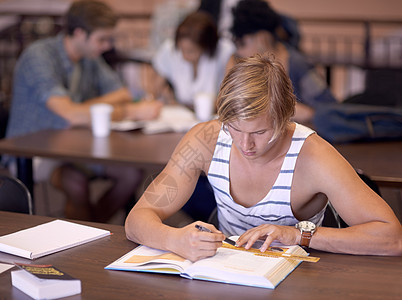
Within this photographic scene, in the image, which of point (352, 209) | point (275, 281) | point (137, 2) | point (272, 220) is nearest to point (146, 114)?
point (272, 220)

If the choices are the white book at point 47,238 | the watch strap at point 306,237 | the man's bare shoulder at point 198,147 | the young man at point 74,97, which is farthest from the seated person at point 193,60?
the watch strap at point 306,237

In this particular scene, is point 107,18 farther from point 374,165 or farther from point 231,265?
point 231,265

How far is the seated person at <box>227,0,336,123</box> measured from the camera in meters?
3.21

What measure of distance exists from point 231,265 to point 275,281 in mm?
116

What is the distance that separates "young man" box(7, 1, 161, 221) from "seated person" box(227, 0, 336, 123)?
62 cm

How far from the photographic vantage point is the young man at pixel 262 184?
1495mm

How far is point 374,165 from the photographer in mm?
2295

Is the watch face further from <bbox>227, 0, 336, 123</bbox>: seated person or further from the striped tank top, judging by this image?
<bbox>227, 0, 336, 123</bbox>: seated person

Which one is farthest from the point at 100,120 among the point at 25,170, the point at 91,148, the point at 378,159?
the point at 378,159

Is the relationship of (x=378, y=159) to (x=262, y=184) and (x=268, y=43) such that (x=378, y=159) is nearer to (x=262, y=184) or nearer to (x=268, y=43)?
(x=262, y=184)

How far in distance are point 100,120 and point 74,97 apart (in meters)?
0.59

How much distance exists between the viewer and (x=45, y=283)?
1236mm

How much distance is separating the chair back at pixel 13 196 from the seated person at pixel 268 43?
161 centimetres

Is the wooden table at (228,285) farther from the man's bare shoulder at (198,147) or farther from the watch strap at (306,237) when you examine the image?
the man's bare shoulder at (198,147)
